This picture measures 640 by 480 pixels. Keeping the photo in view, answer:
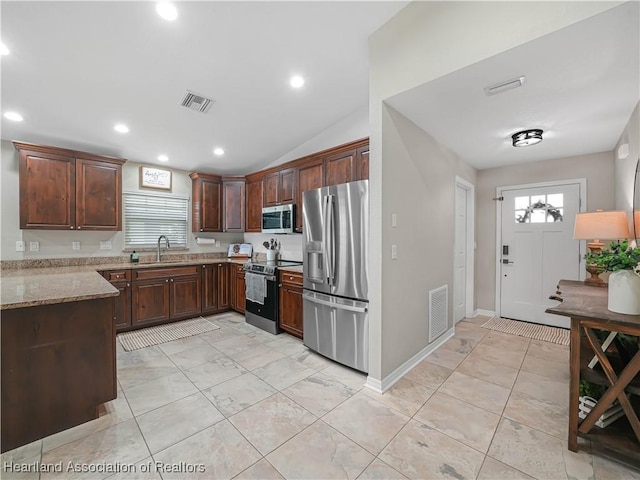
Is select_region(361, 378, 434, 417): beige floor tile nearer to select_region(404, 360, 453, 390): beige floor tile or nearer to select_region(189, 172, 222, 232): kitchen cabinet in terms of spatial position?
select_region(404, 360, 453, 390): beige floor tile

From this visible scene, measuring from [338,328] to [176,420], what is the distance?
1495mm

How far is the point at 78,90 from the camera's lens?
8.89 ft

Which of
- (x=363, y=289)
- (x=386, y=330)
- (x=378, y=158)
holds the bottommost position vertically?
(x=386, y=330)

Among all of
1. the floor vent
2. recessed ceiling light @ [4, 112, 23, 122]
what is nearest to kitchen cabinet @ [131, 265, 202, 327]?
recessed ceiling light @ [4, 112, 23, 122]

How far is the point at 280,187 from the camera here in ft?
14.2

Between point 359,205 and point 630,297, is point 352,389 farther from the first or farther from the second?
point 630,297

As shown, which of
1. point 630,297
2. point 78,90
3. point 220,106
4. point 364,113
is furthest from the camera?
point 364,113

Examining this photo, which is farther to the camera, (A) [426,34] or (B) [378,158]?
(B) [378,158]

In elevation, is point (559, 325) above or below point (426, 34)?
below

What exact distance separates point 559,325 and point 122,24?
5.84 metres

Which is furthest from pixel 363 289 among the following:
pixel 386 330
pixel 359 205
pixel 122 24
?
pixel 122 24

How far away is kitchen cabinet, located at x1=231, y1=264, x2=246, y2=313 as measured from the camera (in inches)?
174

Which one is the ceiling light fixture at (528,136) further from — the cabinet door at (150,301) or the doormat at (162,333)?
the cabinet door at (150,301)

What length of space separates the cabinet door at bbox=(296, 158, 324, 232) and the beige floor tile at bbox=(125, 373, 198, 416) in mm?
2321
